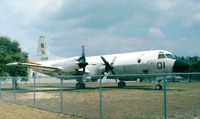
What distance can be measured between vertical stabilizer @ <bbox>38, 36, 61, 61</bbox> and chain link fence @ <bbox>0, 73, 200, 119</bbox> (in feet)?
117

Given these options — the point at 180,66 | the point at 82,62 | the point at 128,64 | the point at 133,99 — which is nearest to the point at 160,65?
the point at 180,66

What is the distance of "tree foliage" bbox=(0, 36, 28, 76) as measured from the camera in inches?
1971

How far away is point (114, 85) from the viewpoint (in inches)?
685

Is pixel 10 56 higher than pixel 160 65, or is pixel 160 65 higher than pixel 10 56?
pixel 10 56

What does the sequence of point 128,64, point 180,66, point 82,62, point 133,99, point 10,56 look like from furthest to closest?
point 10,56 → point 82,62 → point 128,64 → point 180,66 → point 133,99

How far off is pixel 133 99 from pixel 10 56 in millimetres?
39085

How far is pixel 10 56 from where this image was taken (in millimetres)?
50625

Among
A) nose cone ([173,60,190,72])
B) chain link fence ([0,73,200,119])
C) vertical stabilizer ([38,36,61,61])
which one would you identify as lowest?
chain link fence ([0,73,200,119])

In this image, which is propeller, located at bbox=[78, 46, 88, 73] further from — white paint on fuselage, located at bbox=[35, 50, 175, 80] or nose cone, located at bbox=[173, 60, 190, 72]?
nose cone, located at bbox=[173, 60, 190, 72]

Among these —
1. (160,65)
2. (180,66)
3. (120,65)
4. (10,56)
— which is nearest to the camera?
(180,66)

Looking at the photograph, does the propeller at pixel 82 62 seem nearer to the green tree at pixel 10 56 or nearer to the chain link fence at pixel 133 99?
the green tree at pixel 10 56

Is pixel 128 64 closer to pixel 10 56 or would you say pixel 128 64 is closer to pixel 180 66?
pixel 180 66

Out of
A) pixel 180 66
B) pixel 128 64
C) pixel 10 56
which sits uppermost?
pixel 10 56

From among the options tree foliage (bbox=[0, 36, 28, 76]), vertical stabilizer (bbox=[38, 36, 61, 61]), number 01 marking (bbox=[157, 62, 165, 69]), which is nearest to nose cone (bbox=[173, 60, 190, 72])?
number 01 marking (bbox=[157, 62, 165, 69])
